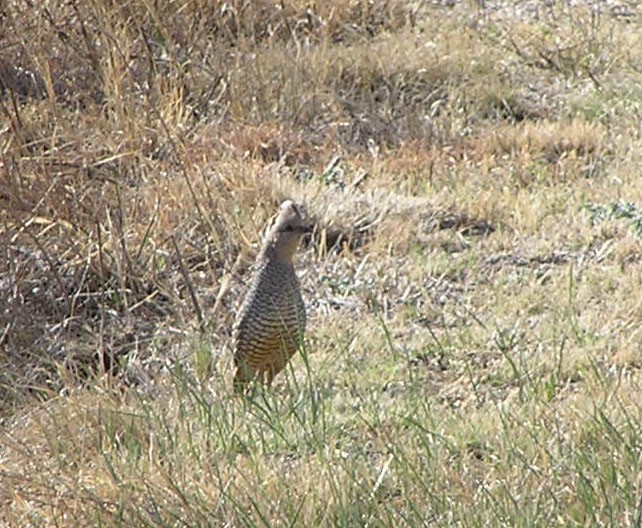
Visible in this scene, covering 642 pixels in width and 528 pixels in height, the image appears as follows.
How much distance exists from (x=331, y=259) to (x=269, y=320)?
1585mm

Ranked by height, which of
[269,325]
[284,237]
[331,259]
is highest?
[284,237]

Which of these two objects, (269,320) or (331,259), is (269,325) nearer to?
(269,320)

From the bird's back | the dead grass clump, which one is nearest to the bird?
the bird's back

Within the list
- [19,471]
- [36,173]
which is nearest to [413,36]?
[36,173]

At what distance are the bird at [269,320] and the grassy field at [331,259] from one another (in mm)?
134

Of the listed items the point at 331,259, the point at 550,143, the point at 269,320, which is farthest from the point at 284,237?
the point at 550,143

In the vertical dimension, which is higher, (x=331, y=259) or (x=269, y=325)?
(x=269, y=325)

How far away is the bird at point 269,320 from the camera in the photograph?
545 centimetres

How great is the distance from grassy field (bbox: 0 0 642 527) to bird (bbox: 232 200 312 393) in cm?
13

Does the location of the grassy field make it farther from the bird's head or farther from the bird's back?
the bird's head

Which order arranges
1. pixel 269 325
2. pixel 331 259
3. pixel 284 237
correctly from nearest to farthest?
pixel 269 325 → pixel 284 237 → pixel 331 259

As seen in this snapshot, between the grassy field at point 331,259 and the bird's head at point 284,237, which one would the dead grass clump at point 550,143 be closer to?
the grassy field at point 331,259

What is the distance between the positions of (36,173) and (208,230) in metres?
0.85

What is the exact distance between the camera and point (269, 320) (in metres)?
5.48
